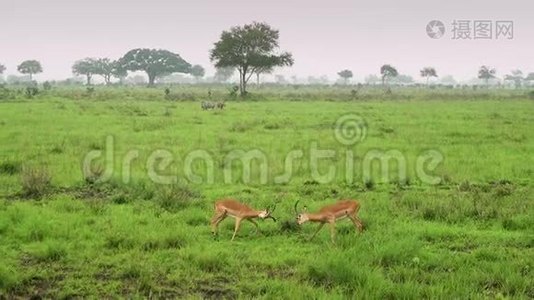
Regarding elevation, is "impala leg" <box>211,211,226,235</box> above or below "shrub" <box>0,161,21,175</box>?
below

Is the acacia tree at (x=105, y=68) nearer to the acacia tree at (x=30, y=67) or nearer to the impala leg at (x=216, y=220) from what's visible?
the acacia tree at (x=30, y=67)

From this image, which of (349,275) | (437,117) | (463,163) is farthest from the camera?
(437,117)

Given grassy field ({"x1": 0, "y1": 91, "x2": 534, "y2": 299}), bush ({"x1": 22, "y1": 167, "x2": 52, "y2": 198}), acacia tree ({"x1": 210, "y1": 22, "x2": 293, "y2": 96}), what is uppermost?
acacia tree ({"x1": 210, "y1": 22, "x2": 293, "y2": 96})

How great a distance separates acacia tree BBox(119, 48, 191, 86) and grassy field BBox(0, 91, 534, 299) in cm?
10120

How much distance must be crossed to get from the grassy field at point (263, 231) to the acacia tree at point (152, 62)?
10120 centimetres

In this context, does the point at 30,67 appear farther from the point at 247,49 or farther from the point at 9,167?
the point at 9,167

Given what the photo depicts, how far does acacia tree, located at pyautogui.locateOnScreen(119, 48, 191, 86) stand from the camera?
116 meters

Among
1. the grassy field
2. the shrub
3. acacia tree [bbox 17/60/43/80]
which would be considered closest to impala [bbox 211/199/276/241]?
the grassy field

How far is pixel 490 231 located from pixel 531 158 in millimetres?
8338

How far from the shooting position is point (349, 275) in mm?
6566

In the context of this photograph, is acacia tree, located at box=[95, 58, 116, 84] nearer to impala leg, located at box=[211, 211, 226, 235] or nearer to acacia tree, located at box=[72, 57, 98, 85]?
acacia tree, located at box=[72, 57, 98, 85]

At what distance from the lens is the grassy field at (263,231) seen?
21.4 ft

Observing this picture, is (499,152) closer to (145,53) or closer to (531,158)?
(531,158)

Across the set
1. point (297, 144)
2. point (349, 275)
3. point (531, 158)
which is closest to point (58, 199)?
point (349, 275)
